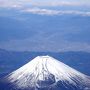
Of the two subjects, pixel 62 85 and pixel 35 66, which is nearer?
pixel 62 85

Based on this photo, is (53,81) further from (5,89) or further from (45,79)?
(5,89)

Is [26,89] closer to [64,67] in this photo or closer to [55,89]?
[55,89]

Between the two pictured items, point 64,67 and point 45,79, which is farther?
point 64,67

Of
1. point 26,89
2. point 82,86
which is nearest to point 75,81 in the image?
point 82,86

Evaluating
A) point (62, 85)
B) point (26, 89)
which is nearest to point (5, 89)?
point (26, 89)

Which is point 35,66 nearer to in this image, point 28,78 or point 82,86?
point 28,78
